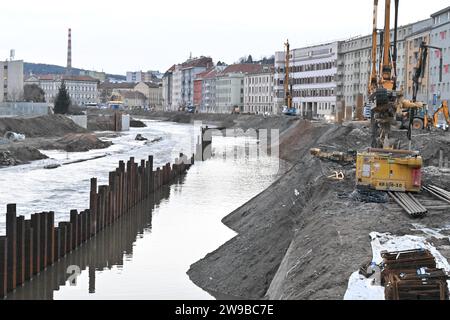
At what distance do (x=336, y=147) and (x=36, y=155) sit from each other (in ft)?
82.9

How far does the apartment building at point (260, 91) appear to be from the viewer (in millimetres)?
159875

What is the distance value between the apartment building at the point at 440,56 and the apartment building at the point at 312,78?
37582 millimetres

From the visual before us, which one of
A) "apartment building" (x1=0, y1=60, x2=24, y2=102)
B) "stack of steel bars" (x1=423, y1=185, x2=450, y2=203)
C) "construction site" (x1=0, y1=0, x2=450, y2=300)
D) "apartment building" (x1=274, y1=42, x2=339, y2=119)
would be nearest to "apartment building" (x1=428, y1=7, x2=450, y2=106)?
"construction site" (x1=0, y1=0, x2=450, y2=300)

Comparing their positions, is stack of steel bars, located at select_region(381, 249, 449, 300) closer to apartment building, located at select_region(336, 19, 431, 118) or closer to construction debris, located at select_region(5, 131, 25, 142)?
construction debris, located at select_region(5, 131, 25, 142)

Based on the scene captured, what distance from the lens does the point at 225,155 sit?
76.0 metres

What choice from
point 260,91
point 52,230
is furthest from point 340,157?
point 260,91

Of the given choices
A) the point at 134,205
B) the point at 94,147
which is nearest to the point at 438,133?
the point at 134,205

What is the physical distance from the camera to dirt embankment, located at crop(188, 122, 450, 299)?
15.5m

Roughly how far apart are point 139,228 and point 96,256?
5.81 meters

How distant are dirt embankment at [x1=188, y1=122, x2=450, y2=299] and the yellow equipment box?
1102 millimetres

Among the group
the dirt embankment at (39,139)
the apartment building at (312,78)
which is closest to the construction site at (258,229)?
the dirt embankment at (39,139)

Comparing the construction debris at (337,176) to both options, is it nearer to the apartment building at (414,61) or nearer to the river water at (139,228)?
the river water at (139,228)

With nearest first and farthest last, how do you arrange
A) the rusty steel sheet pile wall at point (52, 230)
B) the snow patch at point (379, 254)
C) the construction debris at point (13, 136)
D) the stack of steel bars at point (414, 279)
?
the stack of steel bars at point (414, 279) < the snow patch at point (379, 254) < the rusty steel sheet pile wall at point (52, 230) < the construction debris at point (13, 136)

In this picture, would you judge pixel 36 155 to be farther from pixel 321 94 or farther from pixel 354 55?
pixel 321 94
